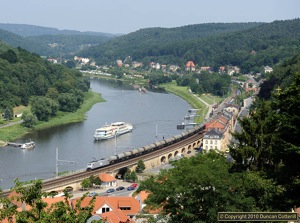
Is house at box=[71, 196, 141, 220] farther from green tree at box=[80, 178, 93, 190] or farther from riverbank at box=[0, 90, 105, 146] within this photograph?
riverbank at box=[0, 90, 105, 146]

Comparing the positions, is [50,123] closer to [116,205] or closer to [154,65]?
[116,205]

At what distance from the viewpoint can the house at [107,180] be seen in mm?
23797

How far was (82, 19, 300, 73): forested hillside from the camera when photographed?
88312 mm

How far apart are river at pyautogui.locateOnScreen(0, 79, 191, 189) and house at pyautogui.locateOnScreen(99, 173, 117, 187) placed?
317 cm

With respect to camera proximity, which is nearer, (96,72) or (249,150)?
(249,150)

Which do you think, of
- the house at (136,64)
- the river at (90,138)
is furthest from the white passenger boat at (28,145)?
the house at (136,64)

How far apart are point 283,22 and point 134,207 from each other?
396 ft

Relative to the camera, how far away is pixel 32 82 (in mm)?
54062

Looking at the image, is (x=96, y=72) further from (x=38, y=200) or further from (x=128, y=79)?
(x=38, y=200)

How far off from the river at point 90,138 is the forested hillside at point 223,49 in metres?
30.9

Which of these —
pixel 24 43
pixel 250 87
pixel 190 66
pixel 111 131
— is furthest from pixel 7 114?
pixel 24 43


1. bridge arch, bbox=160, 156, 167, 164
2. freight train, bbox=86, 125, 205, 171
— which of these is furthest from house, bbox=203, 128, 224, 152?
bridge arch, bbox=160, 156, 167, 164

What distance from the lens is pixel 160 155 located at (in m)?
30.0

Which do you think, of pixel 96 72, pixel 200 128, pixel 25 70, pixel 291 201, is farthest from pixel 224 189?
pixel 96 72
